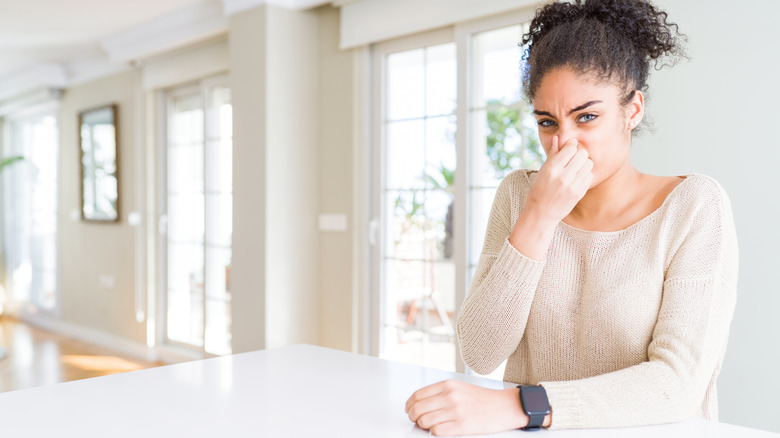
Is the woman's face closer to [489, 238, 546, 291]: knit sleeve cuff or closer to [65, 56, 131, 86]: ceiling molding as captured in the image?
[489, 238, 546, 291]: knit sleeve cuff

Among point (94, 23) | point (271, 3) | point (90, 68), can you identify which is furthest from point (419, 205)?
point (90, 68)

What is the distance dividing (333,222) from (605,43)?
2755 millimetres

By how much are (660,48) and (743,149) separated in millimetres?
1161

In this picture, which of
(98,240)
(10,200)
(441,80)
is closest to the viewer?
(441,80)

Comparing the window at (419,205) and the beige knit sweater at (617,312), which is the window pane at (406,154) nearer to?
the window at (419,205)

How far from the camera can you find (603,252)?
45.3 inches

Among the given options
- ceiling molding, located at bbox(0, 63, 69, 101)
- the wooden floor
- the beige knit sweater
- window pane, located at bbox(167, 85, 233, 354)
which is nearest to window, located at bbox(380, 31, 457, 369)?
window pane, located at bbox(167, 85, 233, 354)

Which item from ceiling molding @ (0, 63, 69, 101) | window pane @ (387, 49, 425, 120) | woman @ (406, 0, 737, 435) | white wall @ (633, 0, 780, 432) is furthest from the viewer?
ceiling molding @ (0, 63, 69, 101)

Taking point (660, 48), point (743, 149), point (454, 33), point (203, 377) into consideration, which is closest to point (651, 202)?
point (660, 48)

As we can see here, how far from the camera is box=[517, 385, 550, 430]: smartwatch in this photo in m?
0.82

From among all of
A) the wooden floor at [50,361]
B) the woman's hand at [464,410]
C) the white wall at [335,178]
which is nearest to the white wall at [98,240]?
the wooden floor at [50,361]

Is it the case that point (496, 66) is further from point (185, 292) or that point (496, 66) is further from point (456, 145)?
point (185, 292)

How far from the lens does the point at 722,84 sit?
2.18m

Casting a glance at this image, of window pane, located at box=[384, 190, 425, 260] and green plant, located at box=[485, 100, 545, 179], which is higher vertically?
green plant, located at box=[485, 100, 545, 179]
